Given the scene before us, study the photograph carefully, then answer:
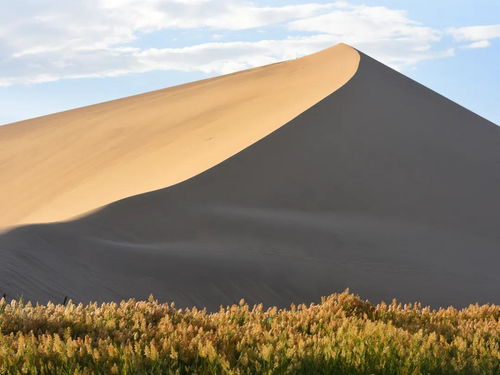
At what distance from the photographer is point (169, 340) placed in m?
5.07

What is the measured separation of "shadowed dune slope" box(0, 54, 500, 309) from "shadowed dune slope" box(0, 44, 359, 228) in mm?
1618

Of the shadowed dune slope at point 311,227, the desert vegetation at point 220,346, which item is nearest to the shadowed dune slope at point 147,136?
the shadowed dune slope at point 311,227

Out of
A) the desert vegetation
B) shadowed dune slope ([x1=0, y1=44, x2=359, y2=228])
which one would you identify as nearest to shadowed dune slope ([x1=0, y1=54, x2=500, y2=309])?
shadowed dune slope ([x1=0, y1=44, x2=359, y2=228])

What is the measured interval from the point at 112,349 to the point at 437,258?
14853 mm

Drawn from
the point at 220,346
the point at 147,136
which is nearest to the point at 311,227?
the point at 220,346

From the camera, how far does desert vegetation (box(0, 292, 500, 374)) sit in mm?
4727

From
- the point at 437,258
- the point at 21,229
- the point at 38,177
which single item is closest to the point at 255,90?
the point at 38,177

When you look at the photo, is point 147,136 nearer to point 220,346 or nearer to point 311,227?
point 311,227

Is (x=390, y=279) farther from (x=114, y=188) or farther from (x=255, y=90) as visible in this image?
(x=255, y=90)

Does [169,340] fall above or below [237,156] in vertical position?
below

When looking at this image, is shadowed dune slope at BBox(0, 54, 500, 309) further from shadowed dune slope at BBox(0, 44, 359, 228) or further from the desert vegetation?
the desert vegetation

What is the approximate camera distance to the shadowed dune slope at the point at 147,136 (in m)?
24.4

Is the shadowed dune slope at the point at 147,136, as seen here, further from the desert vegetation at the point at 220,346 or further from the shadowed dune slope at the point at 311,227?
the desert vegetation at the point at 220,346

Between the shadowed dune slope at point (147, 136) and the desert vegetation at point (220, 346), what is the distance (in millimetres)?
14465
